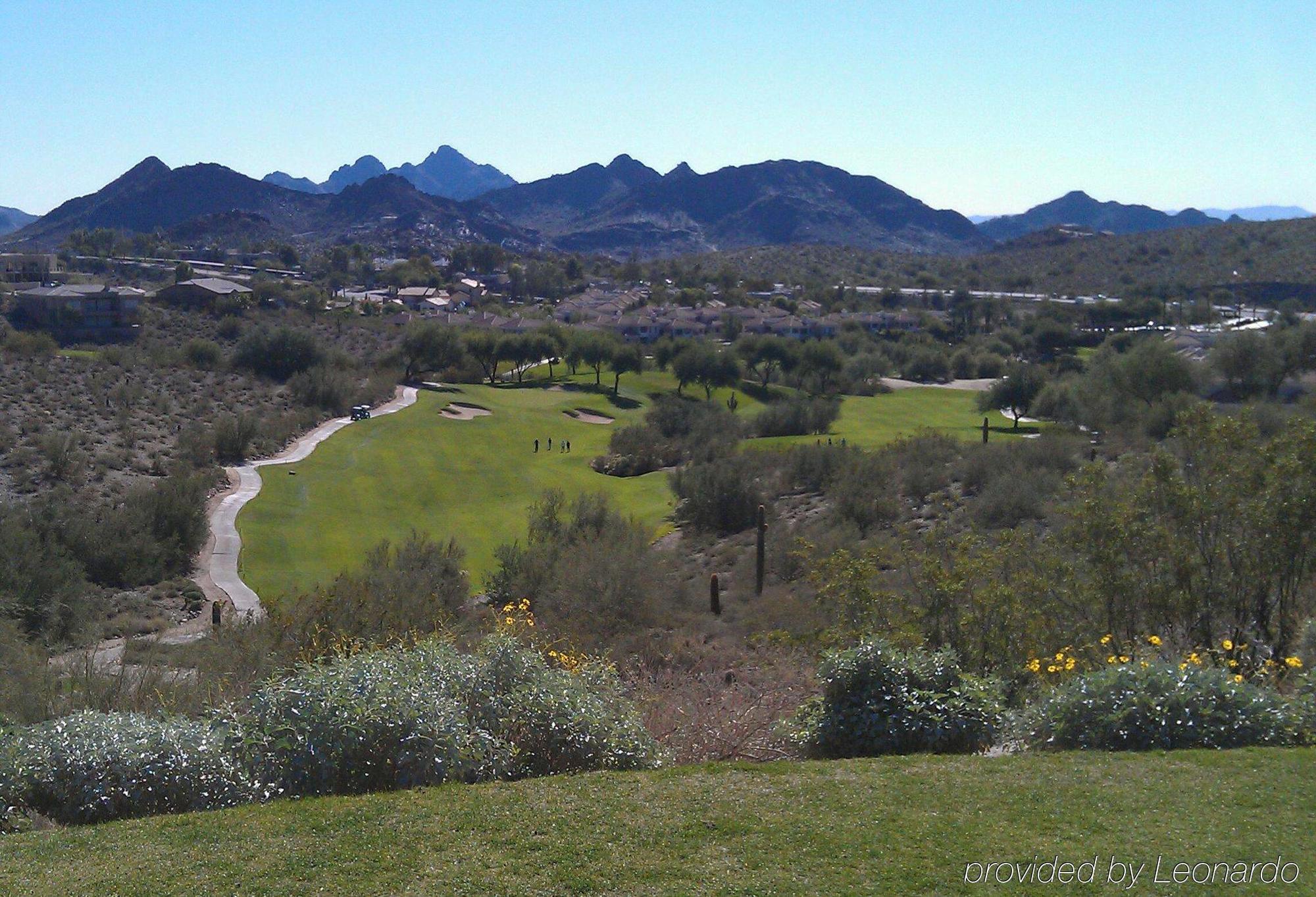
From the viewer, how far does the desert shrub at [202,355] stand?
68.1m

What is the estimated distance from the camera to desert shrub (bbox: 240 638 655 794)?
25.2 ft

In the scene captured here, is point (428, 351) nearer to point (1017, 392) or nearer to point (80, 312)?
point (80, 312)

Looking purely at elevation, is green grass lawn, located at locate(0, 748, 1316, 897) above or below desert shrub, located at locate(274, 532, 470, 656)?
above

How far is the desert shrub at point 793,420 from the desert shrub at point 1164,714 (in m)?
42.8

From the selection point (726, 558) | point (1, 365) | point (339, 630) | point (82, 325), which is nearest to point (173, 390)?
point (1, 365)

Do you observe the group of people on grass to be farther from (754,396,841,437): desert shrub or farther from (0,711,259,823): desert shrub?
(0,711,259,823): desert shrub

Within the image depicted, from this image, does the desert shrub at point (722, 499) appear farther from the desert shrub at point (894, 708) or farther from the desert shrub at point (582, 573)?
the desert shrub at point (894, 708)

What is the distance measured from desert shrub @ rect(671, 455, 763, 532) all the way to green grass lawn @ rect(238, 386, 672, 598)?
1.69 metres

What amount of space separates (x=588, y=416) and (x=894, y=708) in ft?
177

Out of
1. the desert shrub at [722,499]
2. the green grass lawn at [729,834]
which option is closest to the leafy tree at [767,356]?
the desert shrub at [722,499]

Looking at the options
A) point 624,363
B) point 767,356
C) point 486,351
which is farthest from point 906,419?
point 486,351

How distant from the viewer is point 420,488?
42.7 meters

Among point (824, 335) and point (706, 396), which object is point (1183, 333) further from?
point (824, 335)


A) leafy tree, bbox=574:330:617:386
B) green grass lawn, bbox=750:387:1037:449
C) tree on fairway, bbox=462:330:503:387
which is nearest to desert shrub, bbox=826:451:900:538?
green grass lawn, bbox=750:387:1037:449
